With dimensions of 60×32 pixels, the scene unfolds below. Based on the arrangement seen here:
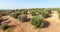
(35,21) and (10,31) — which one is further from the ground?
(35,21)

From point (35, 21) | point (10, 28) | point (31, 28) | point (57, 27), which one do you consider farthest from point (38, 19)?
point (10, 28)

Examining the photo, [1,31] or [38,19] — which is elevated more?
[38,19]

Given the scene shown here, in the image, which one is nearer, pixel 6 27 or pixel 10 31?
pixel 10 31

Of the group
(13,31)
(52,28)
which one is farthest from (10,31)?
(52,28)

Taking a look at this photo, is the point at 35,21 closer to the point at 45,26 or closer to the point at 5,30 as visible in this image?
the point at 45,26

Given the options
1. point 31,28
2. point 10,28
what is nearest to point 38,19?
point 31,28

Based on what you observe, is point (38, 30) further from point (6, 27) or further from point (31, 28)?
point (6, 27)

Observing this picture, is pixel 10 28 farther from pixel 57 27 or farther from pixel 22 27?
pixel 57 27

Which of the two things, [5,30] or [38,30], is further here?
[5,30]
